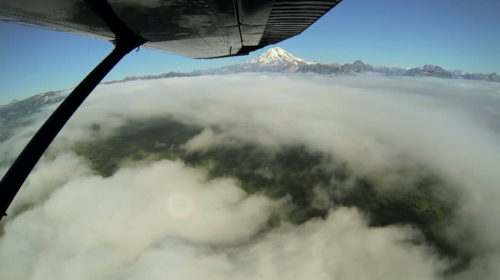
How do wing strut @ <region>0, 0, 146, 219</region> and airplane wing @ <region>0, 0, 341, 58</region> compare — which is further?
airplane wing @ <region>0, 0, 341, 58</region>

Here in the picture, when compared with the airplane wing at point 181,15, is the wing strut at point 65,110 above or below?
below

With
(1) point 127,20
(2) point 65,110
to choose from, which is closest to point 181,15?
(1) point 127,20

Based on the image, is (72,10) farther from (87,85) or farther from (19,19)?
(19,19)

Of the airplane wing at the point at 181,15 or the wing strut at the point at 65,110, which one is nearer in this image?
the wing strut at the point at 65,110

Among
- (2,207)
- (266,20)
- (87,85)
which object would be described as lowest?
(2,207)

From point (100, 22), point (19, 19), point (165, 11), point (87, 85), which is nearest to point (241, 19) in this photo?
point (165, 11)

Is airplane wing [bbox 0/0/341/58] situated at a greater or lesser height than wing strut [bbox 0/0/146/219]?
greater

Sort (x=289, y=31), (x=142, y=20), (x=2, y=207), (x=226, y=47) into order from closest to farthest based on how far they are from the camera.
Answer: (x=2, y=207), (x=142, y=20), (x=289, y=31), (x=226, y=47)

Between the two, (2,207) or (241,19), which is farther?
(241,19)
